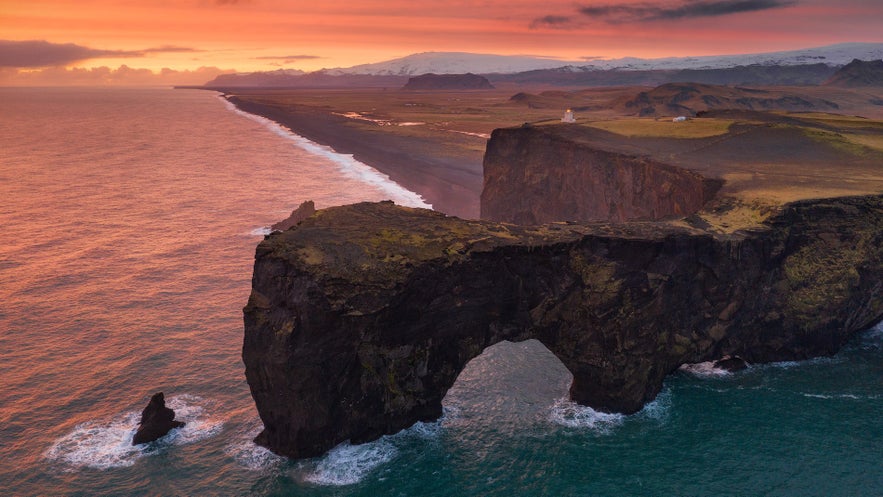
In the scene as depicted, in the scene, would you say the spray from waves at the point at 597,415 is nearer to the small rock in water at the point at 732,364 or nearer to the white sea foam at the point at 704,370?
the white sea foam at the point at 704,370

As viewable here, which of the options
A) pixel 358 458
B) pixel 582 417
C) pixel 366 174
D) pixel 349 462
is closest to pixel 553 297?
pixel 582 417

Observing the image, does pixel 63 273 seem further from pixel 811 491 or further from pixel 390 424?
pixel 811 491

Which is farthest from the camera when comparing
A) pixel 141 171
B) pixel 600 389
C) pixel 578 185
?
pixel 141 171

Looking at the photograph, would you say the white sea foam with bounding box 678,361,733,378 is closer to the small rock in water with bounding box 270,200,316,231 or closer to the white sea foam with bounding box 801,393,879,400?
the white sea foam with bounding box 801,393,879,400

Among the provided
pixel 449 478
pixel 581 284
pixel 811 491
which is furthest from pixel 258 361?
pixel 811 491

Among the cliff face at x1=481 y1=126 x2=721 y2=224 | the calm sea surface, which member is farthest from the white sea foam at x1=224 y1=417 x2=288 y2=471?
the cliff face at x1=481 y1=126 x2=721 y2=224

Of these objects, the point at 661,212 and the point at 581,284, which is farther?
the point at 661,212
